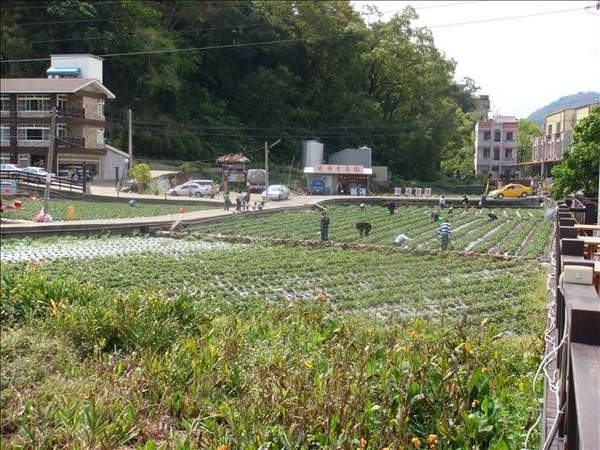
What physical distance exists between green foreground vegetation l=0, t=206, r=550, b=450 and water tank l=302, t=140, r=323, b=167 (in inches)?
1589

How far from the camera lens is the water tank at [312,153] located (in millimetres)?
54906

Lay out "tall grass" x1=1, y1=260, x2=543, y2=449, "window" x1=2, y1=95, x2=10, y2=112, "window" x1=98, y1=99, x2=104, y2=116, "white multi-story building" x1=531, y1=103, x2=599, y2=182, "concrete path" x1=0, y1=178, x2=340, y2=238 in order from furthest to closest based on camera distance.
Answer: "window" x1=98, y1=99, x2=104, y2=116, "window" x1=2, y1=95, x2=10, y2=112, "concrete path" x1=0, y1=178, x2=340, y2=238, "white multi-story building" x1=531, y1=103, x2=599, y2=182, "tall grass" x1=1, y1=260, x2=543, y2=449

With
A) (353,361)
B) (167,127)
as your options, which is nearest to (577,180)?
(353,361)

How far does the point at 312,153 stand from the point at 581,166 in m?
42.5

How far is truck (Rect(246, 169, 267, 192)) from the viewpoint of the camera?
45.0 m

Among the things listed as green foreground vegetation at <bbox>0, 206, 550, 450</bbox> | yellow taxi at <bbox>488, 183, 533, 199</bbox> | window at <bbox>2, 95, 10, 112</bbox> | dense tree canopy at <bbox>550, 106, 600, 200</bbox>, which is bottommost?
green foreground vegetation at <bbox>0, 206, 550, 450</bbox>

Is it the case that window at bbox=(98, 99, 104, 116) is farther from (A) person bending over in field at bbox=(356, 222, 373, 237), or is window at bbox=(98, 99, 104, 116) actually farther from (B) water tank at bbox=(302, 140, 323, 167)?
(A) person bending over in field at bbox=(356, 222, 373, 237)

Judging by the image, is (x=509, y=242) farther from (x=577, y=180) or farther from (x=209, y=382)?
(x=209, y=382)

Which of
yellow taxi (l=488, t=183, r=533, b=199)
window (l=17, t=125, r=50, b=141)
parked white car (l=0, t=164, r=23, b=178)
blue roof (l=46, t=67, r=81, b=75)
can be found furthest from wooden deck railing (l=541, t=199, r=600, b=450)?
blue roof (l=46, t=67, r=81, b=75)

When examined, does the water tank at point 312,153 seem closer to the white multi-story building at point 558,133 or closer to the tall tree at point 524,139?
the tall tree at point 524,139

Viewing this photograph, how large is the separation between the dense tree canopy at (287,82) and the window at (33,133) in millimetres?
8854

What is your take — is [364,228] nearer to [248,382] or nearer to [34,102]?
[248,382]

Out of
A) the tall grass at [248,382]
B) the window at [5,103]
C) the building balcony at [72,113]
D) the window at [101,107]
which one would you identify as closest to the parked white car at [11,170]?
the building balcony at [72,113]

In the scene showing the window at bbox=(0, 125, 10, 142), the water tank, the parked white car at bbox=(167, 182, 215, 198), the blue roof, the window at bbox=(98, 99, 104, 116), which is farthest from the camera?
the water tank
